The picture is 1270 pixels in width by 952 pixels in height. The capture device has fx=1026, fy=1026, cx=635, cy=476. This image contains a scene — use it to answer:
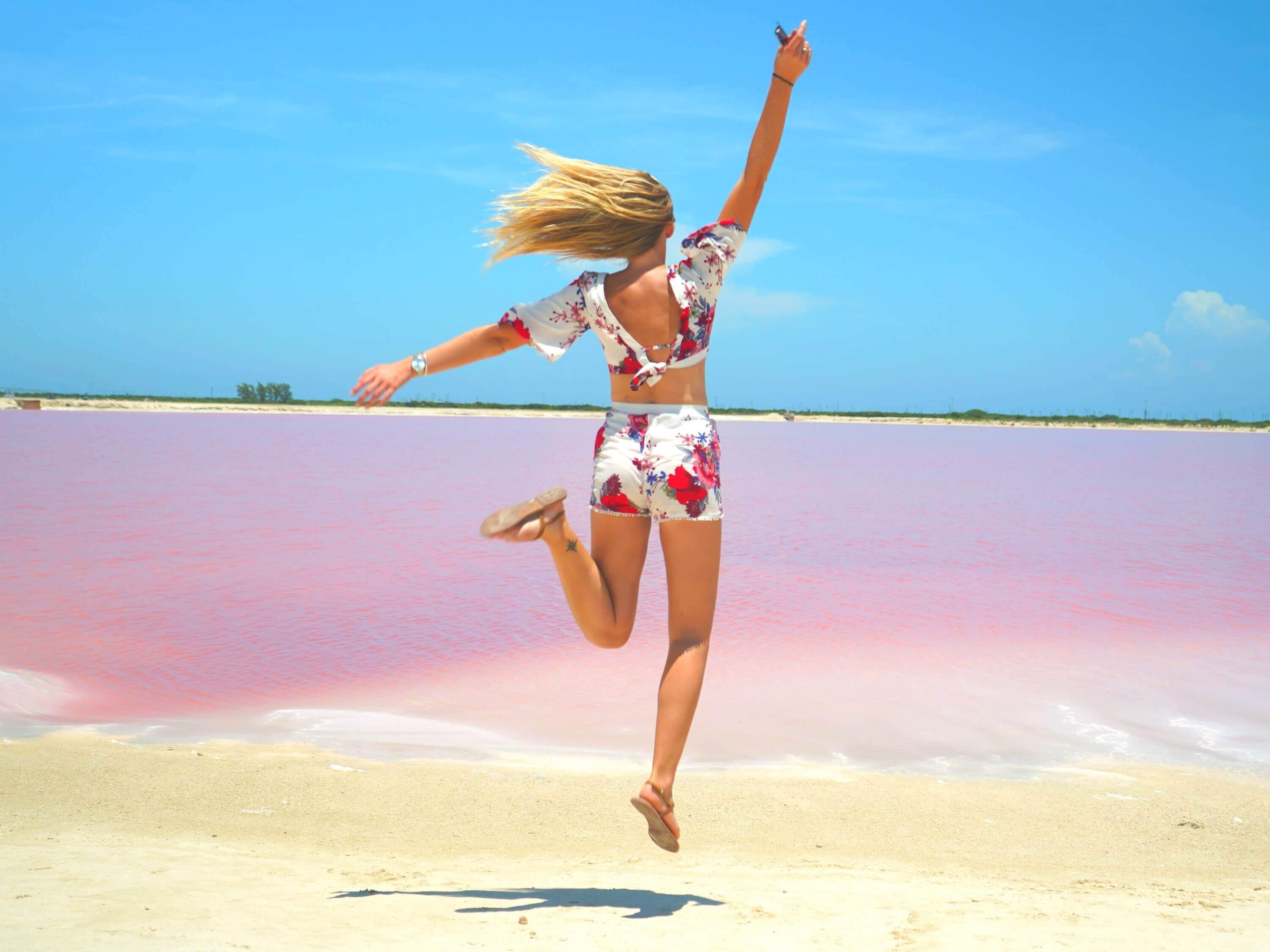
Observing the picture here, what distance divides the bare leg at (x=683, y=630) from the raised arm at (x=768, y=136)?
93cm

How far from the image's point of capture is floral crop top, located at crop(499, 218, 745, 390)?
9.55ft

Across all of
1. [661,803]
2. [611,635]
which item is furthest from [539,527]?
[661,803]

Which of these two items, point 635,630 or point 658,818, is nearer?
point 658,818

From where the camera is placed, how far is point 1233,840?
3.89m

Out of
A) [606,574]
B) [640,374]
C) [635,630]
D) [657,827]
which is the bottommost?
[635,630]

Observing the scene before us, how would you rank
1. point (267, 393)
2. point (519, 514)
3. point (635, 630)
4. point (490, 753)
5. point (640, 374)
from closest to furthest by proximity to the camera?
1. point (519, 514)
2. point (640, 374)
3. point (490, 753)
4. point (635, 630)
5. point (267, 393)

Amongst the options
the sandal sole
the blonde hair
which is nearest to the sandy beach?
the sandal sole

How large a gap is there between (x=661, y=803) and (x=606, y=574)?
67 centimetres

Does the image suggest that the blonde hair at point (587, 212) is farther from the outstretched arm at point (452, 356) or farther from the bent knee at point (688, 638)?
the bent knee at point (688, 638)

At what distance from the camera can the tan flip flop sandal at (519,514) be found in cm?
→ 278

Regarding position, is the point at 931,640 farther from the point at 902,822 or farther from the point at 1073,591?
the point at 902,822

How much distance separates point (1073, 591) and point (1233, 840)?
559 centimetres

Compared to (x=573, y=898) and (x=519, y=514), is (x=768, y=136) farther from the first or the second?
(x=573, y=898)

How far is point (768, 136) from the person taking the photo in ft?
9.89
